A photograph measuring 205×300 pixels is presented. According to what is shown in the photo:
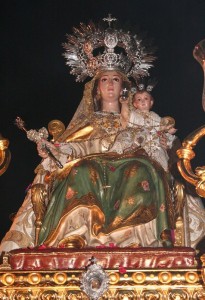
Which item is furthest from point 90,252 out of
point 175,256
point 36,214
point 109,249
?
point 36,214

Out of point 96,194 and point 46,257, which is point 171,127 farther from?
point 46,257

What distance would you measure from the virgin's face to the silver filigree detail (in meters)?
2.68

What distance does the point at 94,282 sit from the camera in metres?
5.89

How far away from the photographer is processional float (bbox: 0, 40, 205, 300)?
596cm

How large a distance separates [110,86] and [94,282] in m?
2.83

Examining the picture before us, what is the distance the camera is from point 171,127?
769 cm

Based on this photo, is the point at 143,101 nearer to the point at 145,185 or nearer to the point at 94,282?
the point at 145,185

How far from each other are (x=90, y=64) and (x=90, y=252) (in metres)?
2.79

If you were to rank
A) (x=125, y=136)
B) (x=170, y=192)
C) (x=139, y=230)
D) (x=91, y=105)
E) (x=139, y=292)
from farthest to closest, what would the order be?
1. (x=91, y=105)
2. (x=125, y=136)
3. (x=170, y=192)
4. (x=139, y=230)
5. (x=139, y=292)

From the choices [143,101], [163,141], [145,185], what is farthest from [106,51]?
[145,185]

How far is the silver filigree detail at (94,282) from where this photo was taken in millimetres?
5891

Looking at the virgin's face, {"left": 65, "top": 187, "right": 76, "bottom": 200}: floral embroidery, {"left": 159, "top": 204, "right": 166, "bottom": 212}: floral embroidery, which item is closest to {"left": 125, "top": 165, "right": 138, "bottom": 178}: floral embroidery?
{"left": 159, "top": 204, "right": 166, "bottom": 212}: floral embroidery

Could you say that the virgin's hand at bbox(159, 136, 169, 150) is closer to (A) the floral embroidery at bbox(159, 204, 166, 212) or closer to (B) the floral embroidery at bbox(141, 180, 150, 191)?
(B) the floral embroidery at bbox(141, 180, 150, 191)

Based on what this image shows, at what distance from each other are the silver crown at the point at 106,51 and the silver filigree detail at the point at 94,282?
294cm
